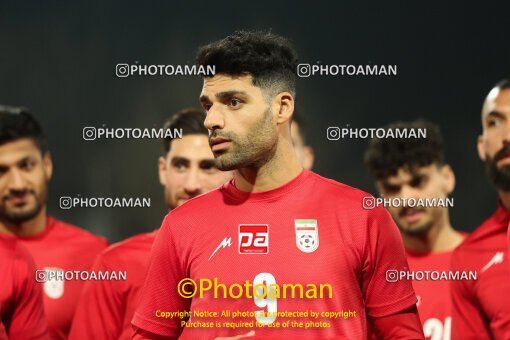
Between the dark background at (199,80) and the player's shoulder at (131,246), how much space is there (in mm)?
24

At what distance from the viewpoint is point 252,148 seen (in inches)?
76.5

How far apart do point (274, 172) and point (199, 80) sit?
551 mm

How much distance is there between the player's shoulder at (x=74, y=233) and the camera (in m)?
2.50

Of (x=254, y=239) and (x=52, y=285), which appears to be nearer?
(x=254, y=239)

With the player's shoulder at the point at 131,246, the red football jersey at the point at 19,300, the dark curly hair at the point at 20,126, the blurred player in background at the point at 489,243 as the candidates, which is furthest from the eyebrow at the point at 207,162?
the blurred player in background at the point at 489,243

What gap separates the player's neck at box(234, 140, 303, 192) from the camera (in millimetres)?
1983

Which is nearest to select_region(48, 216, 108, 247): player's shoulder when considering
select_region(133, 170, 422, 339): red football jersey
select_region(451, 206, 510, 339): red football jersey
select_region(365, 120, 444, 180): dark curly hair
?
select_region(133, 170, 422, 339): red football jersey

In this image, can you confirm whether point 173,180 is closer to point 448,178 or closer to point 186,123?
point 186,123

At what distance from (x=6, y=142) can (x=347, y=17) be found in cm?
117

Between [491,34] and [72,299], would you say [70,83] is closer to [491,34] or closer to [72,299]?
[72,299]

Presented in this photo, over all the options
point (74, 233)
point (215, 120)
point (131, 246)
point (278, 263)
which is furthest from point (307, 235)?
point (74, 233)

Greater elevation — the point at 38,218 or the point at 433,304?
the point at 38,218

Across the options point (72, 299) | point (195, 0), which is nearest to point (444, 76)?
point (195, 0)

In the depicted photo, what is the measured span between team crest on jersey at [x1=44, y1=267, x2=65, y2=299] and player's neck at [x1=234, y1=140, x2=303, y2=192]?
87 centimetres
